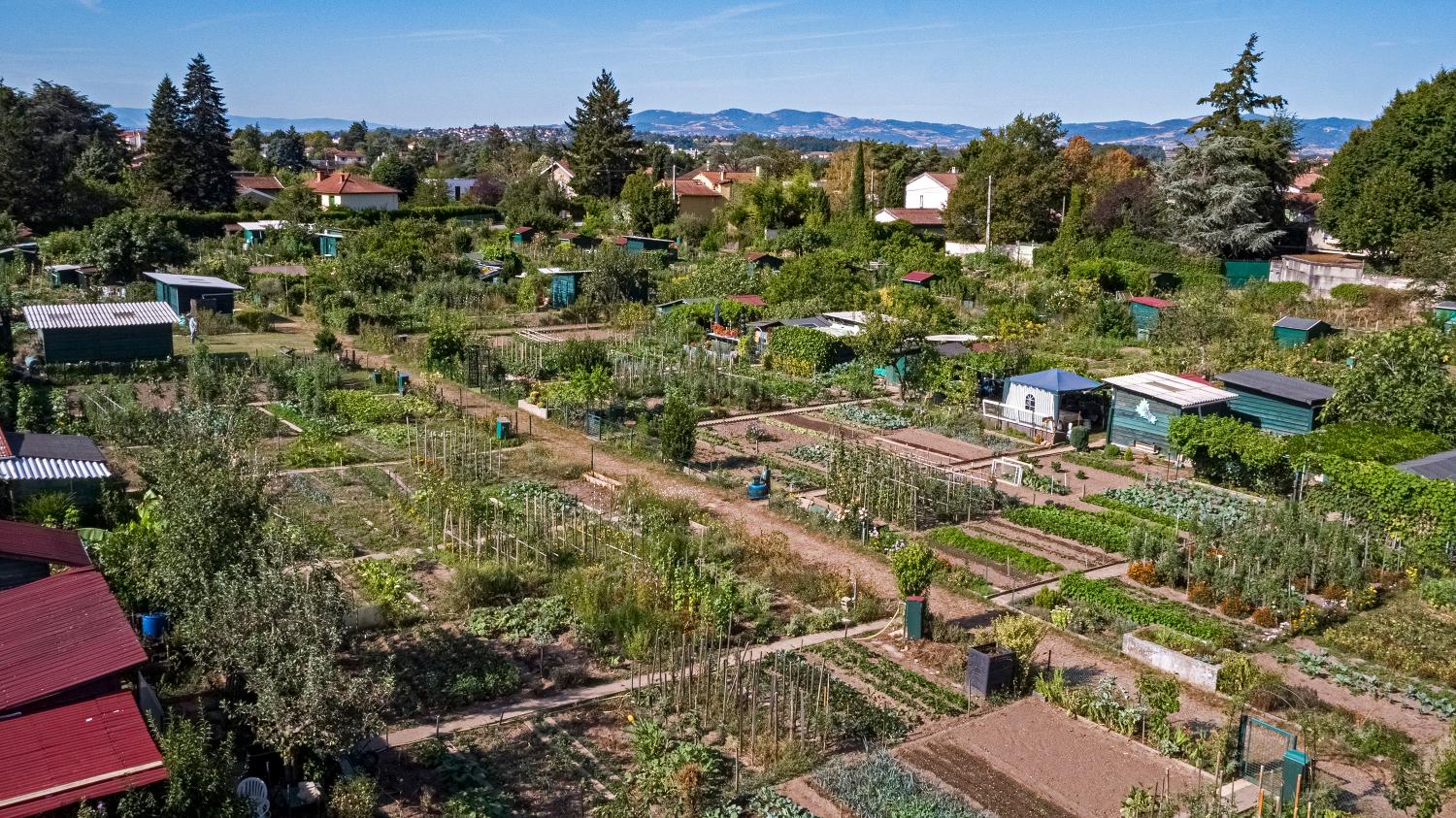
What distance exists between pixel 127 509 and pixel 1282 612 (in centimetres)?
1613

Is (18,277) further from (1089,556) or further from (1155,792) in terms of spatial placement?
(1155,792)

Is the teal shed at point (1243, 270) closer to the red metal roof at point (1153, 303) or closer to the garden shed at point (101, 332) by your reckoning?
the red metal roof at point (1153, 303)

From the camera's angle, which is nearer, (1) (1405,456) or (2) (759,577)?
(2) (759,577)

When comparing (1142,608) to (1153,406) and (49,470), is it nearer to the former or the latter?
(1153,406)

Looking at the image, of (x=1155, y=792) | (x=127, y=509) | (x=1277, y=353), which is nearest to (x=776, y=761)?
(x=1155, y=792)

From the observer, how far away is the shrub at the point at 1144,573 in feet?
53.9

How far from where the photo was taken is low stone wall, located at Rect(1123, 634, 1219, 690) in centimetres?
1328

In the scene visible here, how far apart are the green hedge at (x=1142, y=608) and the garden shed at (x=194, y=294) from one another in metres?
27.1

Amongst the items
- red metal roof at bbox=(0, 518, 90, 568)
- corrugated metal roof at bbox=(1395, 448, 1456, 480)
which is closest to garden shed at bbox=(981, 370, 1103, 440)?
corrugated metal roof at bbox=(1395, 448, 1456, 480)

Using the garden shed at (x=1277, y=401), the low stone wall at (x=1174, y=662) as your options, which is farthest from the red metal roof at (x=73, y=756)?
Answer: the garden shed at (x=1277, y=401)

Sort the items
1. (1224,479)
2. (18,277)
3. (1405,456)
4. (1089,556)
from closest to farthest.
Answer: (1089,556) < (1405,456) < (1224,479) < (18,277)

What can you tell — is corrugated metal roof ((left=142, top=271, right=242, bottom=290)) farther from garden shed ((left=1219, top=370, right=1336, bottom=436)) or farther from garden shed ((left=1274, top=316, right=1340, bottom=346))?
garden shed ((left=1274, top=316, right=1340, bottom=346))

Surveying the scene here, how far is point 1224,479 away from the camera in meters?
21.1

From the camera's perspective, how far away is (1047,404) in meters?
24.4
